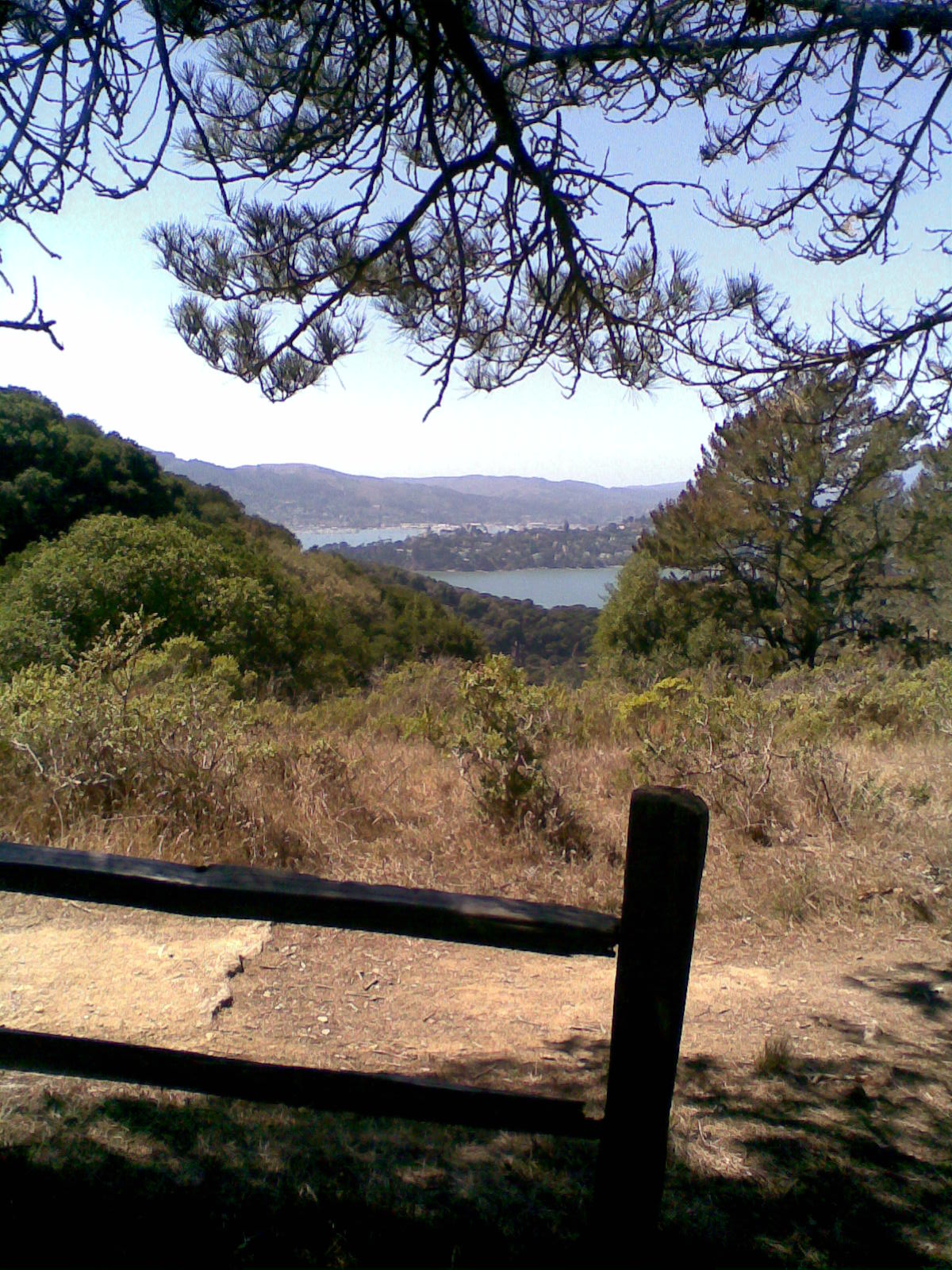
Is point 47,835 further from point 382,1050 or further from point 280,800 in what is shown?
point 382,1050

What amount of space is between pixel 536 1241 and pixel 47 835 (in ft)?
11.9

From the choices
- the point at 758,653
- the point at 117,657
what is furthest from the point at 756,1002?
the point at 758,653

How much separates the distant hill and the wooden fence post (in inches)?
1678

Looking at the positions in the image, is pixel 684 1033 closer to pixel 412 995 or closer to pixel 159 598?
pixel 412 995

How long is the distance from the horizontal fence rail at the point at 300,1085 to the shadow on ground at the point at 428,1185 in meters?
0.27

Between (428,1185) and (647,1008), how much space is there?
0.94 m

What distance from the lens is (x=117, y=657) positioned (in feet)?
20.5

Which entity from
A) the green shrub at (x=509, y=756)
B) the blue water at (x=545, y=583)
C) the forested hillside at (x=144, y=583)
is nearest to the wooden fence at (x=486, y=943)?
the green shrub at (x=509, y=756)

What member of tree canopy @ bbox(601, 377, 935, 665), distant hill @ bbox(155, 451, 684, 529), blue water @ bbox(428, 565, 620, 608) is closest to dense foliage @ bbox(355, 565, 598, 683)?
blue water @ bbox(428, 565, 620, 608)

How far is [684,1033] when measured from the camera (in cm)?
371

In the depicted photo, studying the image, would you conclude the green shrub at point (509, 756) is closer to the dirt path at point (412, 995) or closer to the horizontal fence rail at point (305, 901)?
the dirt path at point (412, 995)

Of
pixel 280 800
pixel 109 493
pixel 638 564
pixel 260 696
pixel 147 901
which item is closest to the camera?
pixel 147 901

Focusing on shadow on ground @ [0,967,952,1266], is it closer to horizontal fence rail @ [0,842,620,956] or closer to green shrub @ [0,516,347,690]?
horizontal fence rail @ [0,842,620,956]

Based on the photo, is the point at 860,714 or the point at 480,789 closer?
the point at 480,789
